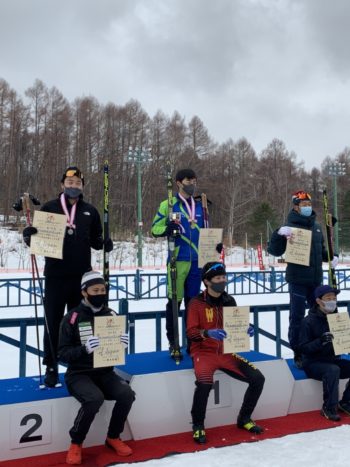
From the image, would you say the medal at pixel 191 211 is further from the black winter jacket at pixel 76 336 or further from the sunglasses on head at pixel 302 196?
→ the black winter jacket at pixel 76 336

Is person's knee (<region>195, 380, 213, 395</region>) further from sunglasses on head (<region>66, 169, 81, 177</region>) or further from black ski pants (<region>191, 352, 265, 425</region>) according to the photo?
sunglasses on head (<region>66, 169, 81, 177</region>)

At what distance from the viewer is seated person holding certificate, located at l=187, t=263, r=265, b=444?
12.6 ft

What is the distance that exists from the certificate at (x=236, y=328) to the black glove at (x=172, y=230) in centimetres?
87

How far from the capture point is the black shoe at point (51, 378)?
3.90 metres

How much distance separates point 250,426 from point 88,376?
60.0 inches

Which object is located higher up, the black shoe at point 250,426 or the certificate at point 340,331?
the certificate at point 340,331

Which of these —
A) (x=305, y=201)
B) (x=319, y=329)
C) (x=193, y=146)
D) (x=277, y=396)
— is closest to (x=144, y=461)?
(x=277, y=396)

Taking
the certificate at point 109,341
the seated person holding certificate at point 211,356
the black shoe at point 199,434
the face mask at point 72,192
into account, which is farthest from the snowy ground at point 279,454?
the face mask at point 72,192

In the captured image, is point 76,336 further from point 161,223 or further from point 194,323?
point 161,223

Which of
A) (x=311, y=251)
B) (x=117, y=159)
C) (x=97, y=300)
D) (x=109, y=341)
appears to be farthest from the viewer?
(x=117, y=159)

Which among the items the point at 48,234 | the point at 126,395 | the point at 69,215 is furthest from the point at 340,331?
the point at 48,234

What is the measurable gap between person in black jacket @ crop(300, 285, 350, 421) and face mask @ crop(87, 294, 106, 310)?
2.22 meters

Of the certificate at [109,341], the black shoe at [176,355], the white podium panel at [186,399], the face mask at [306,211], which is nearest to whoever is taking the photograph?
the certificate at [109,341]

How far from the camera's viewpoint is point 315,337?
4.70 metres
